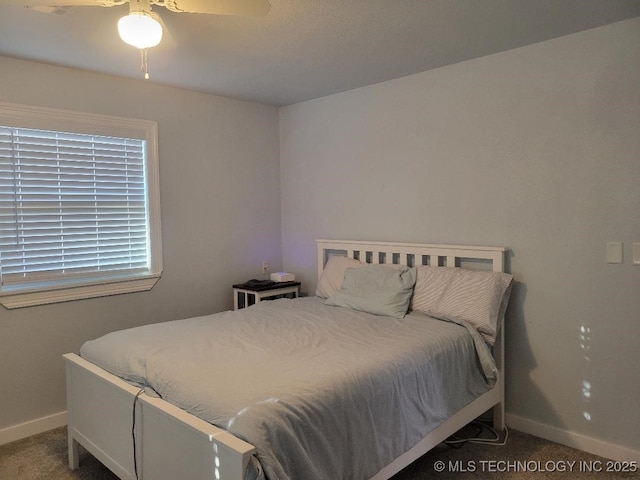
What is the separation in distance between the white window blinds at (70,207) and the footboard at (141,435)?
848mm

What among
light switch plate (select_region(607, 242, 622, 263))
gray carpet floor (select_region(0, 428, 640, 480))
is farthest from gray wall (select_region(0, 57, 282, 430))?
light switch plate (select_region(607, 242, 622, 263))

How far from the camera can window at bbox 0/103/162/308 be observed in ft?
9.36

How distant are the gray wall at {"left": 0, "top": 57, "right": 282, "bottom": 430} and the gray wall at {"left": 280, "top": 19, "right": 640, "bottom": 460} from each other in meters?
1.16

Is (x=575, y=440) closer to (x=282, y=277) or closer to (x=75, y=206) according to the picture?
(x=282, y=277)

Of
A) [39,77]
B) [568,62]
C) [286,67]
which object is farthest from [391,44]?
[39,77]

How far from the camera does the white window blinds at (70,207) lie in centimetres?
285

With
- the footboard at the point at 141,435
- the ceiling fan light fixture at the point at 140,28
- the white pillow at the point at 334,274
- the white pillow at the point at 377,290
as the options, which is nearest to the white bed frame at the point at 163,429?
the footboard at the point at 141,435

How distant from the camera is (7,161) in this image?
2822mm

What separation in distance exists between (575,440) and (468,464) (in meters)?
0.71

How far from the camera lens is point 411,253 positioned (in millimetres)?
3281

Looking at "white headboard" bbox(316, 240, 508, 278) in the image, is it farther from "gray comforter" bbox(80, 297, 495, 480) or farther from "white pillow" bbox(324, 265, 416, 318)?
"gray comforter" bbox(80, 297, 495, 480)

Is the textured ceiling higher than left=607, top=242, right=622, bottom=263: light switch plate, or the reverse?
the textured ceiling

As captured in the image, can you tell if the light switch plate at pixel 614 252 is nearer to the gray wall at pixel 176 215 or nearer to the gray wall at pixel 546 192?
the gray wall at pixel 546 192

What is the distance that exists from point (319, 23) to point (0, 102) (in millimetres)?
1983
